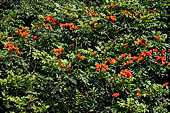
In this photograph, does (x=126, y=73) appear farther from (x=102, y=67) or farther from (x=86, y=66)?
(x=86, y=66)

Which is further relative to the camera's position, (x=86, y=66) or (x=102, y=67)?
(x=86, y=66)

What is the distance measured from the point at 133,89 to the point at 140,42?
0.91 metres

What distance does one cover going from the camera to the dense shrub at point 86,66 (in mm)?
3566

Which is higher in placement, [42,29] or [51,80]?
[42,29]

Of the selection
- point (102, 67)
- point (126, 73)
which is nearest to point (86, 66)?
point (102, 67)

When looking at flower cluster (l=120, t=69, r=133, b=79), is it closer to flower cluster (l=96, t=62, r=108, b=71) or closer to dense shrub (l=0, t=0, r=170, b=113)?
dense shrub (l=0, t=0, r=170, b=113)

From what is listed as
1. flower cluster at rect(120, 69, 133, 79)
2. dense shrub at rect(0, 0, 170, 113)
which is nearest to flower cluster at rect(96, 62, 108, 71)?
dense shrub at rect(0, 0, 170, 113)

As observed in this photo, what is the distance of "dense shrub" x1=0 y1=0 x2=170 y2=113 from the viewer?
11.7 feet

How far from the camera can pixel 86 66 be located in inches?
154

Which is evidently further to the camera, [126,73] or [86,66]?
[86,66]

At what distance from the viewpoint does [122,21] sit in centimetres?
483

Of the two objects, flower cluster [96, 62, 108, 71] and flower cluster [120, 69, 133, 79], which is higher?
flower cluster [96, 62, 108, 71]

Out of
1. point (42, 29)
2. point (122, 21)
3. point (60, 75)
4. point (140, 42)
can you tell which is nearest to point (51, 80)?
point (60, 75)

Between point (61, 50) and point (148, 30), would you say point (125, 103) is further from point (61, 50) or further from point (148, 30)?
point (148, 30)
